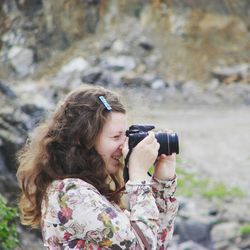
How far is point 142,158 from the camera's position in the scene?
3.12 meters

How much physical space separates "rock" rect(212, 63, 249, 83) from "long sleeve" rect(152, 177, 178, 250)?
23.5 m

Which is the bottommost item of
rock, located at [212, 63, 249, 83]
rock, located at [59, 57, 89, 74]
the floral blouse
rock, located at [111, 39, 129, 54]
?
rock, located at [212, 63, 249, 83]

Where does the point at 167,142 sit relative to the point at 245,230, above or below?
above

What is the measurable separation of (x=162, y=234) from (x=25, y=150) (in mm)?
688

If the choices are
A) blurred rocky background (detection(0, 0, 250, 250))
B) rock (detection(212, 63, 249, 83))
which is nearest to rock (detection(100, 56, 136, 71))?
blurred rocky background (detection(0, 0, 250, 250))

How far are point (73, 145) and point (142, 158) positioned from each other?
0.27 meters

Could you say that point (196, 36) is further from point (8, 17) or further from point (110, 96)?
point (110, 96)

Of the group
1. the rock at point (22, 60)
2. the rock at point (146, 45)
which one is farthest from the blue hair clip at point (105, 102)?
the rock at point (146, 45)

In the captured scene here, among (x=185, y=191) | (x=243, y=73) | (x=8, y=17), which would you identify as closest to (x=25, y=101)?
(x=185, y=191)

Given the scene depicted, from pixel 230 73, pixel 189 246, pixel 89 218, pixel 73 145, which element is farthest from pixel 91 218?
pixel 230 73

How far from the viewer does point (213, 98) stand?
25000mm

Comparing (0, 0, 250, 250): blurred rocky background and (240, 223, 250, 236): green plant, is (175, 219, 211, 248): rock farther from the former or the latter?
(0, 0, 250, 250): blurred rocky background

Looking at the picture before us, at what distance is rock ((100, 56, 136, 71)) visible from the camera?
86.7ft

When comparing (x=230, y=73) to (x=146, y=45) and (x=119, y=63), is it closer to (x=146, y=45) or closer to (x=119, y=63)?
(x=146, y=45)
